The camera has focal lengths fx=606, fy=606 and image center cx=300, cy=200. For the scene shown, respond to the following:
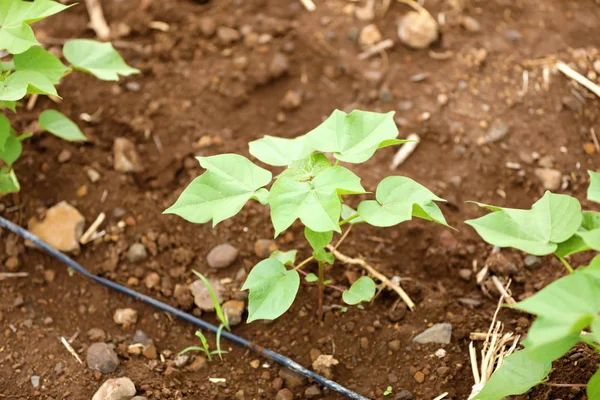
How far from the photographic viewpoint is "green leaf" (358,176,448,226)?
1.66m

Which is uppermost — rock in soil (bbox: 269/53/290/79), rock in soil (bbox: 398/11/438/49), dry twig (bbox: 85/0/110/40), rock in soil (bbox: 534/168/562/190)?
dry twig (bbox: 85/0/110/40)

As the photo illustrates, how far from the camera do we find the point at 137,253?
7.83ft

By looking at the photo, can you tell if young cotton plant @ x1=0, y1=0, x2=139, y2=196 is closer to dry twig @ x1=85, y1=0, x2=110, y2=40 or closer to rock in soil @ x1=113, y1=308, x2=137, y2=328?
rock in soil @ x1=113, y1=308, x2=137, y2=328

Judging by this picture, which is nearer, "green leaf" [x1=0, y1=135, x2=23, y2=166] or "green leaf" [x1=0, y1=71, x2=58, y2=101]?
"green leaf" [x1=0, y1=71, x2=58, y2=101]

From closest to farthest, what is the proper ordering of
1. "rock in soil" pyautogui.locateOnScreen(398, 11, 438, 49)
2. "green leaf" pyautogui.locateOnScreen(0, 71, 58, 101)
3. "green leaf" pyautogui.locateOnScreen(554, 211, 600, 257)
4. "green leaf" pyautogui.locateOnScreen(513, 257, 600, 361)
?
"green leaf" pyautogui.locateOnScreen(513, 257, 600, 361) < "green leaf" pyautogui.locateOnScreen(554, 211, 600, 257) < "green leaf" pyautogui.locateOnScreen(0, 71, 58, 101) < "rock in soil" pyautogui.locateOnScreen(398, 11, 438, 49)

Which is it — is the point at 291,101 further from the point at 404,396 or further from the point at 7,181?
the point at 404,396

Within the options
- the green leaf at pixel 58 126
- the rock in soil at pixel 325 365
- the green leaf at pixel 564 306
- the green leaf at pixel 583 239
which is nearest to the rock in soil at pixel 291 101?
the green leaf at pixel 58 126

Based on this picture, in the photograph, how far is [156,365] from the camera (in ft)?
6.81

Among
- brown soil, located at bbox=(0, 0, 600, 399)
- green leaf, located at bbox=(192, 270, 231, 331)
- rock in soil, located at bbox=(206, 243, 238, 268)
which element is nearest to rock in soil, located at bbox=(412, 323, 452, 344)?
brown soil, located at bbox=(0, 0, 600, 399)

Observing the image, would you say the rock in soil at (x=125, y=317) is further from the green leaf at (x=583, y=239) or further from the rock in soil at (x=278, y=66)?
the green leaf at (x=583, y=239)

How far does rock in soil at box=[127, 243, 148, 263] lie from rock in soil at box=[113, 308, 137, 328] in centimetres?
23

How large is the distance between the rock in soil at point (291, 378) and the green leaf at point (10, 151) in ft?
4.14

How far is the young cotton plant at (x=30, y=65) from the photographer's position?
1.89 meters

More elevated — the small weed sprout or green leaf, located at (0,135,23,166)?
green leaf, located at (0,135,23,166)
